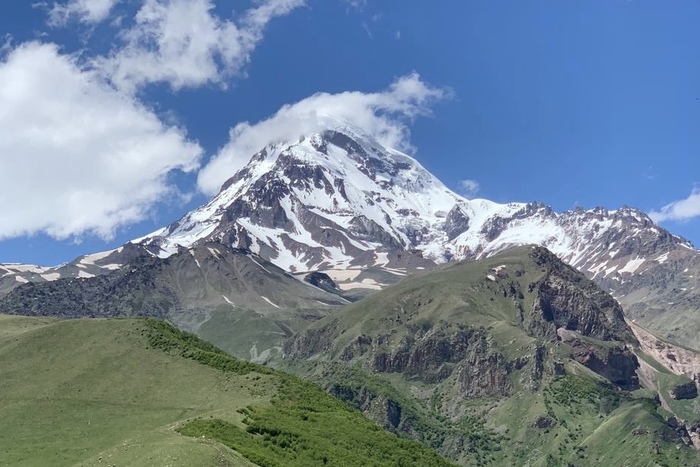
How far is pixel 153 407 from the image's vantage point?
421 feet

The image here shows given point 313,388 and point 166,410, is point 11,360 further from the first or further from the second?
point 313,388

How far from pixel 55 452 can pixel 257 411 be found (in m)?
26.2

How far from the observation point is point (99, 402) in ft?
426

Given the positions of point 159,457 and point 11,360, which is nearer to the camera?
point 159,457

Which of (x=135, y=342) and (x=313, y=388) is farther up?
(x=135, y=342)

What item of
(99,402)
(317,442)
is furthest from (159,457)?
(99,402)

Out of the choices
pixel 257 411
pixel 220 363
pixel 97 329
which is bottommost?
pixel 257 411

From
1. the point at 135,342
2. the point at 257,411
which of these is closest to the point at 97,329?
the point at 135,342

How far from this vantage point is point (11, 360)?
147m

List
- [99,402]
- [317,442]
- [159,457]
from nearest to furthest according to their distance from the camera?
[159,457]
[317,442]
[99,402]

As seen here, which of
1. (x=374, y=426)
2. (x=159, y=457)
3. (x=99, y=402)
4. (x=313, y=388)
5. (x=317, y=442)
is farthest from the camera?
(x=313, y=388)

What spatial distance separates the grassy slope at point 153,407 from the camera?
4119 inches

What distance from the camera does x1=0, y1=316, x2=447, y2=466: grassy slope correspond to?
10462 cm

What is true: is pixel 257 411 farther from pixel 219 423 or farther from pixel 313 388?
pixel 313 388
